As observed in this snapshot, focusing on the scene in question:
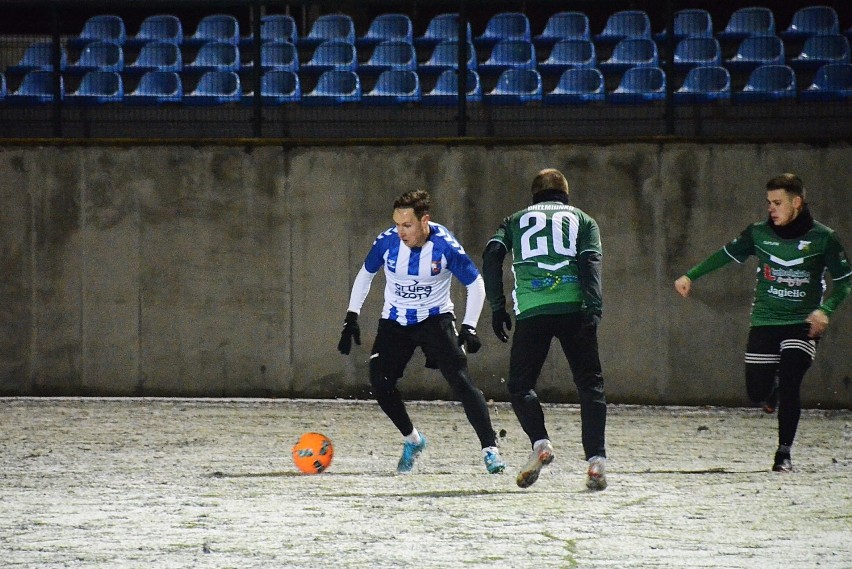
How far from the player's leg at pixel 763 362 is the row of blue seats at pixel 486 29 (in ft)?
25.5

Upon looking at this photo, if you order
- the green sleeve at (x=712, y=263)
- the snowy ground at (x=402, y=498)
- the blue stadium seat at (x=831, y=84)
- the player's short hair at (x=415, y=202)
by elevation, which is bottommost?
the snowy ground at (x=402, y=498)

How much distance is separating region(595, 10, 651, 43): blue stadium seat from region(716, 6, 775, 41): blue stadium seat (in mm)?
933

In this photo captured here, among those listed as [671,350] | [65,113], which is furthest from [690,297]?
[65,113]

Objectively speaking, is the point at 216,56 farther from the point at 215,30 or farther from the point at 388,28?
the point at 388,28

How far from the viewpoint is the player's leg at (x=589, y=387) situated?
816 cm

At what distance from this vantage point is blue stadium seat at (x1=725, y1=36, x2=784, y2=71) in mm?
15180

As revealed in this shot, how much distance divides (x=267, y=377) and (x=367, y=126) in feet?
9.15

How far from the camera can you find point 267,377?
548 inches

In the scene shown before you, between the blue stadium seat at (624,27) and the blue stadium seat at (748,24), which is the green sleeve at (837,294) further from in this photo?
the blue stadium seat at (624,27)

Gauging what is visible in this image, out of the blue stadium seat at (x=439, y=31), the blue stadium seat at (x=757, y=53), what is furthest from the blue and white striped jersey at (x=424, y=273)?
the blue stadium seat at (x=439, y=31)

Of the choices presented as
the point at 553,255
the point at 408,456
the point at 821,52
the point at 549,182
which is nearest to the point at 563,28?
the point at 821,52

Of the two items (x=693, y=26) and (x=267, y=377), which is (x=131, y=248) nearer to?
(x=267, y=377)

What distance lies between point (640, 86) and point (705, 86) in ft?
2.32

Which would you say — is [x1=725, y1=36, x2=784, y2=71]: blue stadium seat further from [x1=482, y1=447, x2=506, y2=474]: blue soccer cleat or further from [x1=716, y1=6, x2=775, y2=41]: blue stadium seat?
[x1=482, y1=447, x2=506, y2=474]: blue soccer cleat
